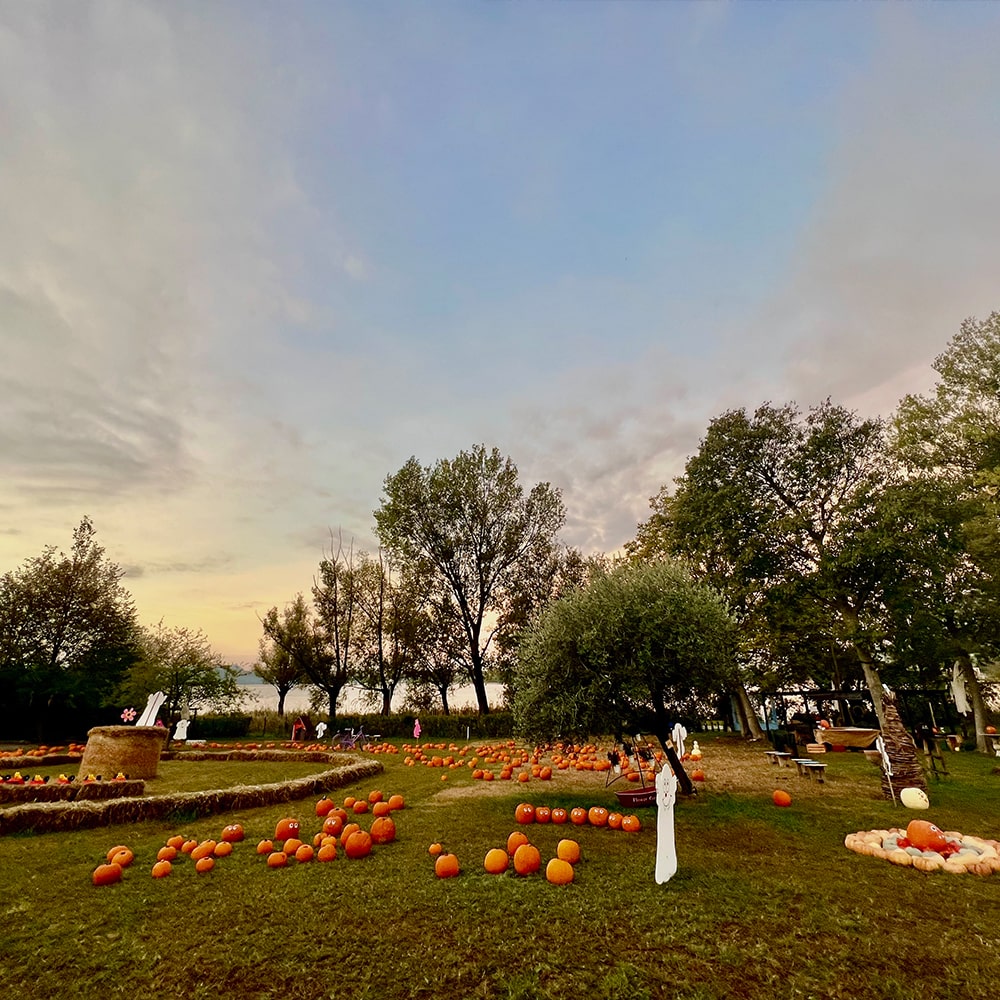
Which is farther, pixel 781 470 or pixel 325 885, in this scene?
pixel 781 470

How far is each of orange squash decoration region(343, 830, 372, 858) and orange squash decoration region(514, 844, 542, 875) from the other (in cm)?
249

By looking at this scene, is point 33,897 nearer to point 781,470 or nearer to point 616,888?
point 616,888

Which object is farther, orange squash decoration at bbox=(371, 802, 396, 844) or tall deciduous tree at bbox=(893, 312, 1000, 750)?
tall deciduous tree at bbox=(893, 312, 1000, 750)

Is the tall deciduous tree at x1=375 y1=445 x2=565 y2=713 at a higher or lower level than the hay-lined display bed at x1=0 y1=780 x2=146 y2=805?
higher

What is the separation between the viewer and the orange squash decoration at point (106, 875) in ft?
20.9

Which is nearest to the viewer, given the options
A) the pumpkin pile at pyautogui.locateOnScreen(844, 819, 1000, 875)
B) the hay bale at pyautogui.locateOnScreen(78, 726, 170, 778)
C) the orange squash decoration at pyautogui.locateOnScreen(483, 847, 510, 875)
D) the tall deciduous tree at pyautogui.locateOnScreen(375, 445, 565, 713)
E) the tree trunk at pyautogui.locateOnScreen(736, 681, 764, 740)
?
the orange squash decoration at pyautogui.locateOnScreen(483, 847, 510, 875)

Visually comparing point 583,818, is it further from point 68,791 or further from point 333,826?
point 68,791

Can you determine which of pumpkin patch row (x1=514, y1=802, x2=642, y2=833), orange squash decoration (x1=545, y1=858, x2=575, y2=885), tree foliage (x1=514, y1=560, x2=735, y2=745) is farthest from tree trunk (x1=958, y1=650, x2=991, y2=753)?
orange squash decoration (x1=545, y1=858, x2=575, y2=885)

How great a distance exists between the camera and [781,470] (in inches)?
919

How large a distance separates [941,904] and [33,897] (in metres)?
10.9

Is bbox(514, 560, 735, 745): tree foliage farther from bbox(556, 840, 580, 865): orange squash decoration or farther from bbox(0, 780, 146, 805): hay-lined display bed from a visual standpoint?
bbox(0, 780, 146, 805): hay-lined display bed

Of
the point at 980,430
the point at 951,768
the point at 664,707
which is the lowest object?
the point at 951,768

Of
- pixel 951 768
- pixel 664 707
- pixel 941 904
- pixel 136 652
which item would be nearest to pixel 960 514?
pixel 951 768

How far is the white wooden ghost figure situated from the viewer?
596 centimetres
